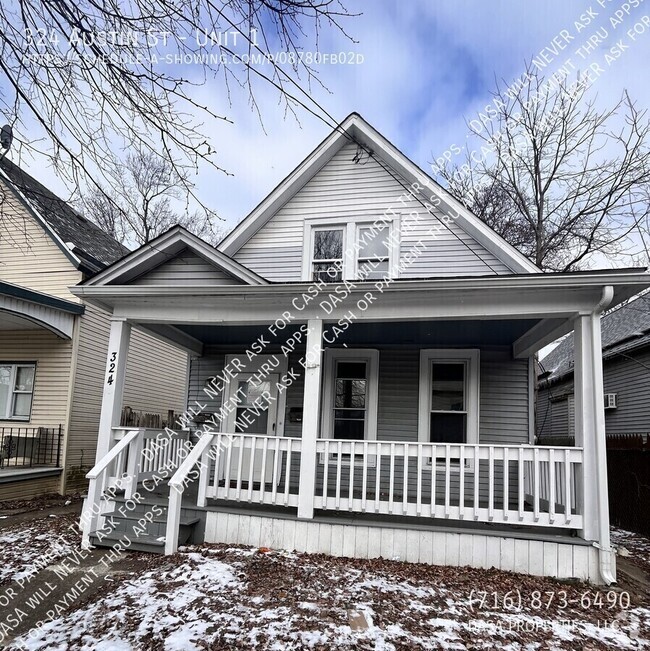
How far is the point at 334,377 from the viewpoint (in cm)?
805

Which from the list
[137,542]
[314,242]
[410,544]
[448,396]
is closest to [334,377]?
[448,396]

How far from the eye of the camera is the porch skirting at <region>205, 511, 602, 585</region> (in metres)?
4.98

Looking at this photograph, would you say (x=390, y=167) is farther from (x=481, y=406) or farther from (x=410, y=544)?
(x=410, y=544)

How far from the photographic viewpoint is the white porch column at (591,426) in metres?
4.95

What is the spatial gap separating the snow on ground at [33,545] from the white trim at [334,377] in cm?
385

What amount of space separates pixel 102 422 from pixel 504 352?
6.04 meters

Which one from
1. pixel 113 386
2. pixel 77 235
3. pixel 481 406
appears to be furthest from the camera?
pixel 77 235

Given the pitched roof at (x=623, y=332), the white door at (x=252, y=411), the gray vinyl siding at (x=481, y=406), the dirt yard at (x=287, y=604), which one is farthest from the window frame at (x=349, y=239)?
the pitched roof at (x=623, y=332)

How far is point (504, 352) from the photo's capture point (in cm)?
770

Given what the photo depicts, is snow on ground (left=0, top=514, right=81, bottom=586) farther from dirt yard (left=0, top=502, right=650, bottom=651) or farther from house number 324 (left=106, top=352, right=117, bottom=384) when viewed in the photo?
house number 324 (left=106, top=352, right=117, bottom=384)

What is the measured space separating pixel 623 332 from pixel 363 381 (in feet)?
32.1

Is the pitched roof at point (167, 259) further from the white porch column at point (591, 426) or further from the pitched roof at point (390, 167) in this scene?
the white porch column at point (591, 426)

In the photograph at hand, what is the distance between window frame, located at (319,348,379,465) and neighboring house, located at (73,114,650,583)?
Result: 0.03 metres

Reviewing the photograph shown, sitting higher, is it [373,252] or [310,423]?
[373,252]
